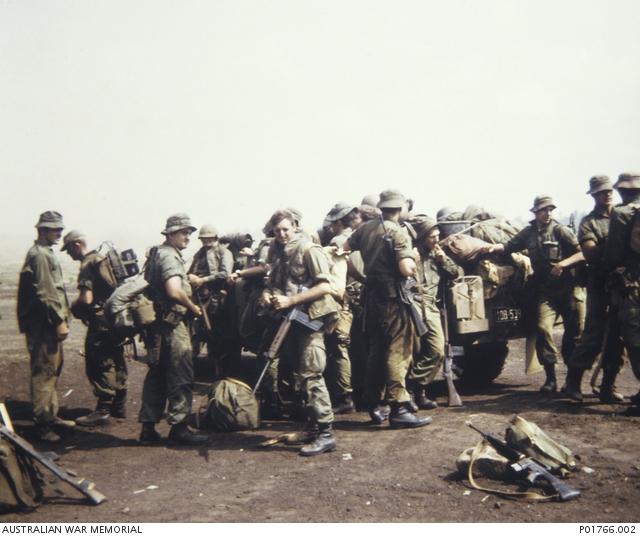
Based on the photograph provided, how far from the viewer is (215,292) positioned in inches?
363

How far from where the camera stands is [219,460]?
5.80 metres

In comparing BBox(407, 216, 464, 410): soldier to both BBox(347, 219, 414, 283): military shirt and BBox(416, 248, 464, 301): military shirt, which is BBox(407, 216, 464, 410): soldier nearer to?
BBox(416, 248, 464, 301): military shirt

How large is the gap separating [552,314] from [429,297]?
1540 mm

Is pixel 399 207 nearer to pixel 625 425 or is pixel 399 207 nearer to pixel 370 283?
pixel 370 283

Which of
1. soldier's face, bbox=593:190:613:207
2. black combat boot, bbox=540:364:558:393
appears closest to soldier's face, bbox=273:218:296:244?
soldier's face, bbox=593:190:613:207

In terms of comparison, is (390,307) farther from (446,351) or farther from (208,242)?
(208,242)

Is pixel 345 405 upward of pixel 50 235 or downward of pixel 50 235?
downward

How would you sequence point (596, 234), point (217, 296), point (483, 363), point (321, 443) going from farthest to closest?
point (217, 296), point (483, 363), point (596, 234), point (321, 443)

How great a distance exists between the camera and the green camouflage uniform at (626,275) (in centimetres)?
632

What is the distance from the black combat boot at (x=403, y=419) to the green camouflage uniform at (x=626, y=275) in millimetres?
2061

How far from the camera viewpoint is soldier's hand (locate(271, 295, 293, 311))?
19.8ft

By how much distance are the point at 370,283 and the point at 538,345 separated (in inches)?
96.7

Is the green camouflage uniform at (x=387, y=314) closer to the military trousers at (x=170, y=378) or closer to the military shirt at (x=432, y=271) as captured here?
the military shirt at (x=432, y=271)

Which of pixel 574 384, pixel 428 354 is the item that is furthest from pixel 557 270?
pixel 428 354
